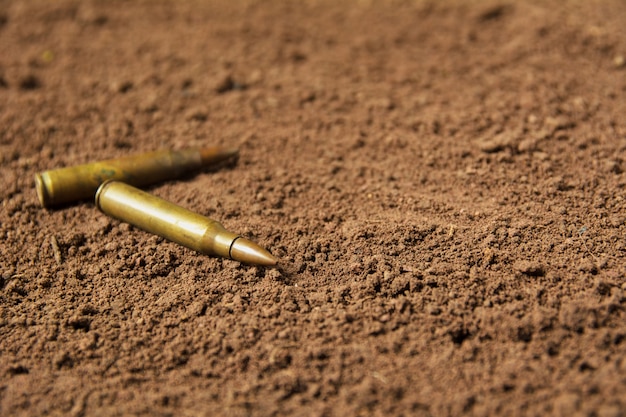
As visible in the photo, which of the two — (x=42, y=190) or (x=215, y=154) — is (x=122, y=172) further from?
(x=215, y=154)

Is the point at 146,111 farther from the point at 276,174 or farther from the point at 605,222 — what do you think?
the point at 605,222

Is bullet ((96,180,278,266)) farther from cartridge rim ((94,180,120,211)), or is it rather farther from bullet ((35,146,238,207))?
bullet ((35,146,238,207))

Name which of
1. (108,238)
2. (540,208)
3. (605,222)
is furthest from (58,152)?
(605,222)

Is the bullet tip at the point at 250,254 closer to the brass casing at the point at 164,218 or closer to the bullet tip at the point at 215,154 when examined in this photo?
the brass casing at the point at 164,218

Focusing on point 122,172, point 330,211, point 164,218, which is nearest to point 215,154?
point 122,172

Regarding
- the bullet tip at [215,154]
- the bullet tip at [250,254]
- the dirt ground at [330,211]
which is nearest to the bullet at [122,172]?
the bullet tip at [215,154]

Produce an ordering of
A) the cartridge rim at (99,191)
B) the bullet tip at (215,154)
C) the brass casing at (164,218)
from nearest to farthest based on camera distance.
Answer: the brass casing at (164,218), the cartridge rim at (99,191), the bullet tip at (215,154)
